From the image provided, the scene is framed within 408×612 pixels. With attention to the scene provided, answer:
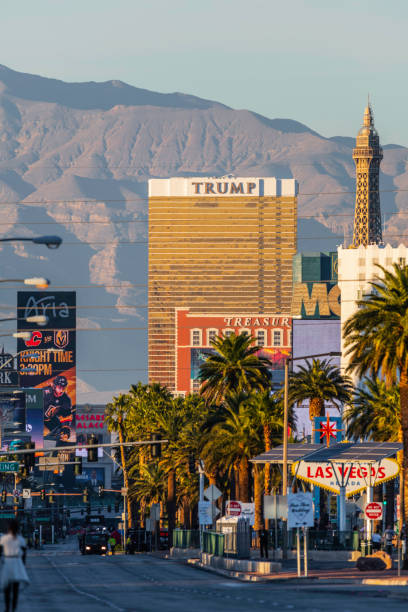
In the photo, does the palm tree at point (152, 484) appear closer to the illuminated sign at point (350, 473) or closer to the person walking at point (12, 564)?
the illuminated sign at point (350, 473)

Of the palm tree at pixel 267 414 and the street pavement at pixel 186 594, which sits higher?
the palm tree at pixel 267 414

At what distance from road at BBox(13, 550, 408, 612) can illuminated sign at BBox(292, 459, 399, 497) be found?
69.1ft

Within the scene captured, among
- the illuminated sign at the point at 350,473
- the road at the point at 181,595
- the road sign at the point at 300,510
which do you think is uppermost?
the illuminated sign at the point at 350,473

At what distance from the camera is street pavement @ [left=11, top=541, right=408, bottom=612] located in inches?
1715

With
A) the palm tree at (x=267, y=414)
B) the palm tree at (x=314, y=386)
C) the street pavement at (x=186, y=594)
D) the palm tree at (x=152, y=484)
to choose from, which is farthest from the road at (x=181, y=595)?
the palm tree at (x=152, y=484)

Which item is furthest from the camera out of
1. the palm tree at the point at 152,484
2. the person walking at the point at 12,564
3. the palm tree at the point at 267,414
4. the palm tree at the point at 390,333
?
the palm tree at the point at 152,484

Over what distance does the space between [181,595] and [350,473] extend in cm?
4212

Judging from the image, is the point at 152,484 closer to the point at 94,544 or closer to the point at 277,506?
the point at 94,544

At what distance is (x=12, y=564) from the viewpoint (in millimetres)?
34594

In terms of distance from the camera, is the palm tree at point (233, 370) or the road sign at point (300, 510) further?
the palm tree at point (233, 370)

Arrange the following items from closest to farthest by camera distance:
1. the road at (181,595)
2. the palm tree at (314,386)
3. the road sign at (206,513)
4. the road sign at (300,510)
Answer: the road at (181,595) → the road sign at (300,510) → the road sign at (206,513) → the palm tree at (314,386)

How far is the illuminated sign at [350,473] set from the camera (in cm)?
9262

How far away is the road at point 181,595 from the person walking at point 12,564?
23.4 ft

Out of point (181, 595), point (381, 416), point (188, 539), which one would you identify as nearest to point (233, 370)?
point (381, 416)
